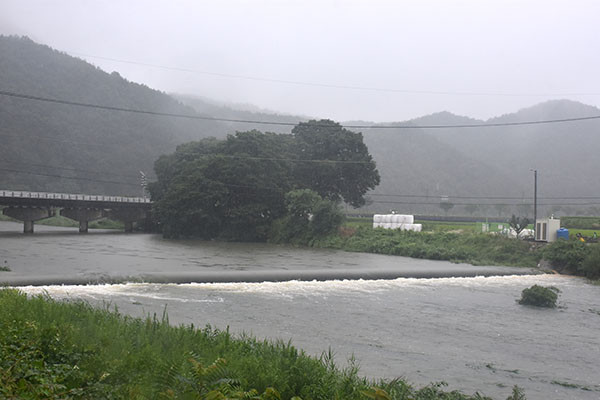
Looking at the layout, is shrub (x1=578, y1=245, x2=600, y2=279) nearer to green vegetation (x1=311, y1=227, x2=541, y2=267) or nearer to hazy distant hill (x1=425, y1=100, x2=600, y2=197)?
green vegetation (x1=311, y1=227, x2=541, y2=267)

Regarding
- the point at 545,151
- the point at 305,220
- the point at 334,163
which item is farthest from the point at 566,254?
the point at 545,151

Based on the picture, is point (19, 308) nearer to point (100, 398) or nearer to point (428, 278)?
point (100, 398)

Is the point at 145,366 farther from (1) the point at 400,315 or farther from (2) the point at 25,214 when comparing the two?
(2) the point at 25,214

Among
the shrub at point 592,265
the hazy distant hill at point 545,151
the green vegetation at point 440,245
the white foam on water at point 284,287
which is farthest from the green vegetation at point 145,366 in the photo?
the hazy distant hill at point 545,151

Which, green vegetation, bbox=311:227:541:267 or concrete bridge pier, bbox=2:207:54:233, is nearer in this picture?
green vegetation, bbox=311:227:541:267

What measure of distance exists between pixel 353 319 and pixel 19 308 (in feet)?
30.1

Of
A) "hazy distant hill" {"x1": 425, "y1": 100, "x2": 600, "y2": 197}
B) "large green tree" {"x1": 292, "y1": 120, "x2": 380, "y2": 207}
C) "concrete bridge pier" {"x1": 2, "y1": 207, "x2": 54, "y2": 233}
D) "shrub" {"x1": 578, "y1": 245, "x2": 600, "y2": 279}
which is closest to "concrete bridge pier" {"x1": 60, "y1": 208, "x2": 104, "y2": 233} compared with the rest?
"concrete bridge pier" {"x1": 2, "y1": 207, "x2": 54, "y2": 233}

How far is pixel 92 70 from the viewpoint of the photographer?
445 ft

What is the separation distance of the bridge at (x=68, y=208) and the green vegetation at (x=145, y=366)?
55626 millimetres

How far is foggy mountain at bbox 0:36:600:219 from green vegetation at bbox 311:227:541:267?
62.1m

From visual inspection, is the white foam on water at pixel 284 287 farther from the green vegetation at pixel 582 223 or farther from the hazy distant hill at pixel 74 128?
the hazy distant hill at pixel 74 128

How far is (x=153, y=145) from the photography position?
118250 millimetres

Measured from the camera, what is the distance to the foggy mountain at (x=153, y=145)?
3942 inches

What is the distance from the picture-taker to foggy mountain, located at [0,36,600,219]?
A: 100 m
